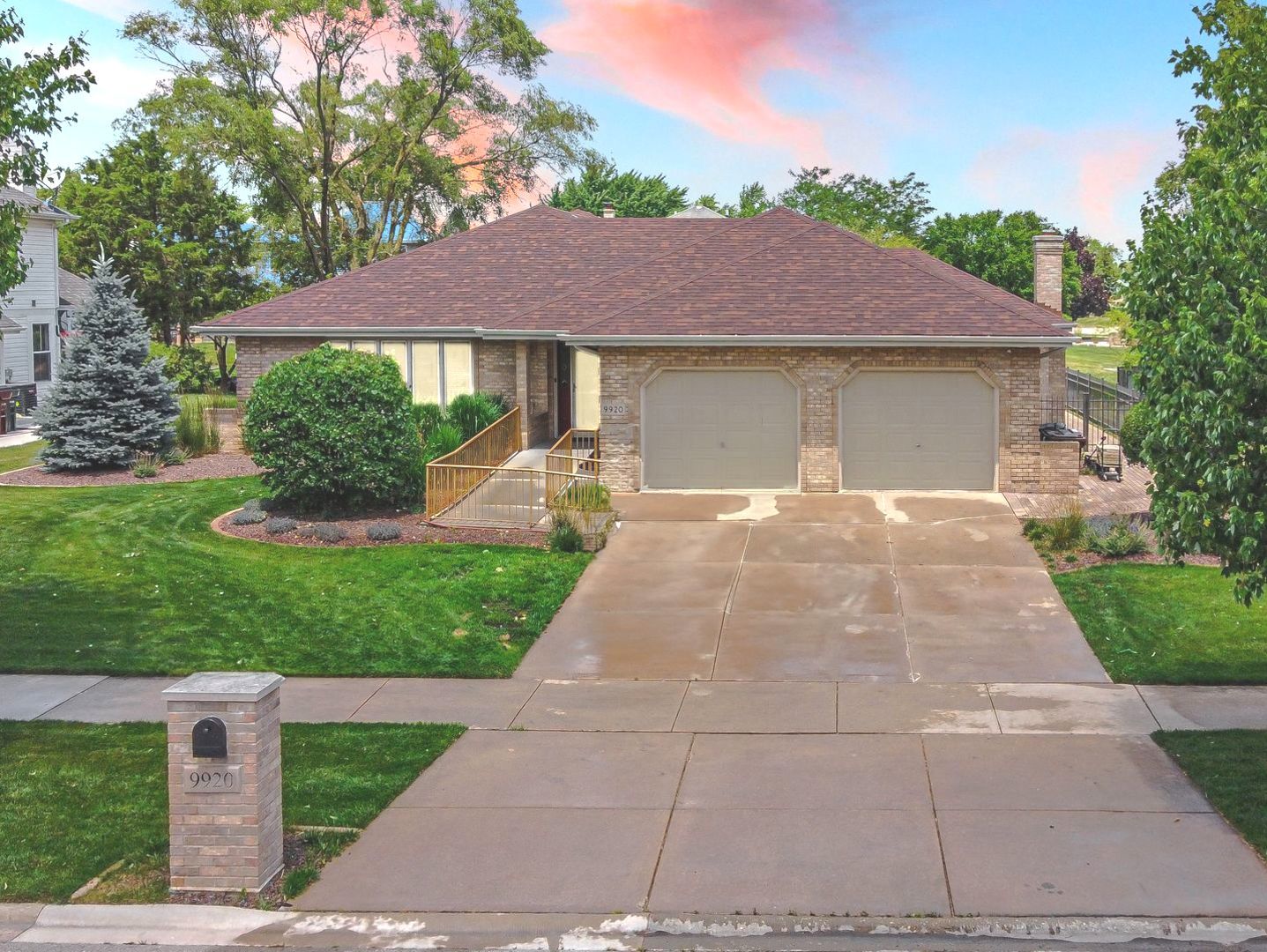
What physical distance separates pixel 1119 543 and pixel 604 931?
12660 millimetres

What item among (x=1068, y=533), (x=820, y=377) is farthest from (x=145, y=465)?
(x=1068, y=533)

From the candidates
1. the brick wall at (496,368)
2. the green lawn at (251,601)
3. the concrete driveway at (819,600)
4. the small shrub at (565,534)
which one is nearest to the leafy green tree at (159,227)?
the brick wall at (496,368)

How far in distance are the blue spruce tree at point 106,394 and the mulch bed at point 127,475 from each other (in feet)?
1.05

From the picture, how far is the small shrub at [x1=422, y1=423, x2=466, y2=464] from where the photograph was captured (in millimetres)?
24969

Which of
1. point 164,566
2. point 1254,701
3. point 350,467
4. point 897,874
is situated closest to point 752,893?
point 897,874

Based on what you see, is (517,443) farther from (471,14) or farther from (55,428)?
(471,14)

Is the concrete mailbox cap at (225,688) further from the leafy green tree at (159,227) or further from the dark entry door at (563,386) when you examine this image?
the leafy green tree at (159,227)

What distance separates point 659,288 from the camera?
26.4 metres

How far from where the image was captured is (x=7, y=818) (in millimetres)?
10391

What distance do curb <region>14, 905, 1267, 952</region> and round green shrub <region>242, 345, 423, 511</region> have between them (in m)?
13.2

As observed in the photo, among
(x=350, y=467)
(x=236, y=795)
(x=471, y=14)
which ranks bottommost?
(x=236, y=795)

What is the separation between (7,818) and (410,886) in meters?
3.50

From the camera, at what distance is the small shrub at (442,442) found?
25.0m

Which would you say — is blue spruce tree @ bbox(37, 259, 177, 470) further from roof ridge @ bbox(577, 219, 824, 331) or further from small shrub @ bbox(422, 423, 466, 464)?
roof ridge @ bbox(577, 219, 824, 331)
